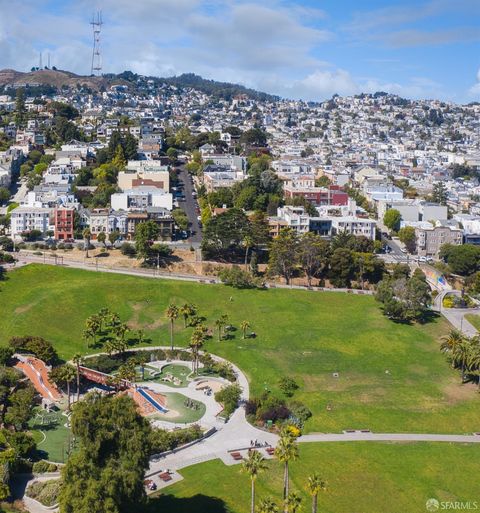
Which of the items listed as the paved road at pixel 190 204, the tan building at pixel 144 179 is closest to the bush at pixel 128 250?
the paved road at pixel 190 204

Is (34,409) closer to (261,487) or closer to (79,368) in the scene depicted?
(79,368)

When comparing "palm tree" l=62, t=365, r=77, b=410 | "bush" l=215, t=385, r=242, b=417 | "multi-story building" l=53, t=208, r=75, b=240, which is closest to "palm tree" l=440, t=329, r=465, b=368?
"bush" l=215, t=385, r=242, b=417

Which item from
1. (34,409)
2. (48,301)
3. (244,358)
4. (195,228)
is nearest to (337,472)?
(244,358)

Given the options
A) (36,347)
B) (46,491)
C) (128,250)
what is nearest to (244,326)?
(36,347)

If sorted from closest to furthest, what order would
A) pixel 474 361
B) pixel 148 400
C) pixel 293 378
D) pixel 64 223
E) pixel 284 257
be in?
pixel 148 400, pixel 474 361, pixel 293 378, pixel 284 257, pixel 64 223

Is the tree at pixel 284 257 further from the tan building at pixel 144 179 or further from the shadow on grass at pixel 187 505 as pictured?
the shadow on grass at pixel 187 505

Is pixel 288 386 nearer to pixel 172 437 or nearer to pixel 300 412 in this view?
pixel 300 412

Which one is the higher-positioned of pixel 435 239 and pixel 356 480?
pixel 435 239
